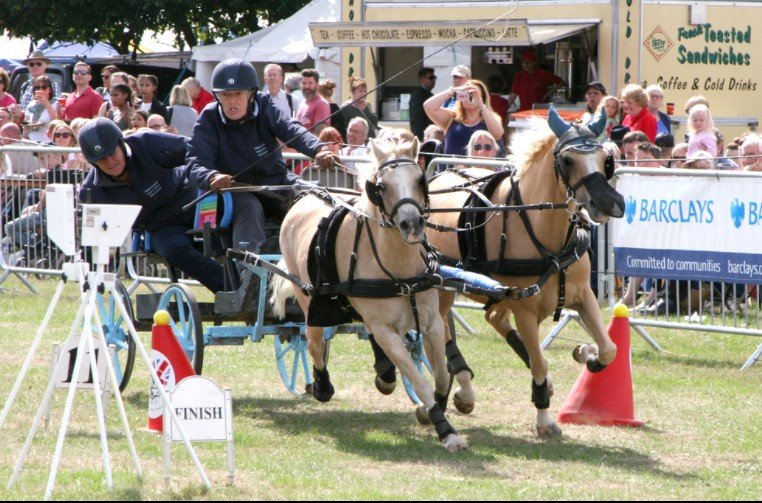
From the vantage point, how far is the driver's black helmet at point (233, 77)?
8555 millimetres

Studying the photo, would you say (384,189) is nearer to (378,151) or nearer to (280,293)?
(378,151)

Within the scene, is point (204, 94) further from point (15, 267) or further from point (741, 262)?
point (741, 262)

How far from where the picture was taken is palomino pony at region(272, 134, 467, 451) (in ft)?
22.5

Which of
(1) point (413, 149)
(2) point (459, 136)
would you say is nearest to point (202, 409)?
(1) point (413, 149)

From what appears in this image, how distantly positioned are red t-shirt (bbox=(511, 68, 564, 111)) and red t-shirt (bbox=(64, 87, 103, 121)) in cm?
562

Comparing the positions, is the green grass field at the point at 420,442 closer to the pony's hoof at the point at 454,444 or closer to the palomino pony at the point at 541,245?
the pony's hoof at the point at 454,444

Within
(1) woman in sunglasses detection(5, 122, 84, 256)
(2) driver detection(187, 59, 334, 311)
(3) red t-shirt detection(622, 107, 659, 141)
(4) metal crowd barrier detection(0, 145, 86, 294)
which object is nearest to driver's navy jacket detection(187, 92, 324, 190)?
(2) driver detection(187, 59, 334, 311)

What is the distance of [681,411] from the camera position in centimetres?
855

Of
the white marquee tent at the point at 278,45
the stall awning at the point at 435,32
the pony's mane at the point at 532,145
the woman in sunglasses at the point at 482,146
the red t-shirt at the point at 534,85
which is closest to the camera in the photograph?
the pony's mane at the point at 532,145

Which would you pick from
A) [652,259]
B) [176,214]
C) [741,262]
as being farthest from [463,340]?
[176,214]

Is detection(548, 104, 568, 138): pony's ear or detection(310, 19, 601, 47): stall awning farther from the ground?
detection(310, 19, 601, 47): stall awning

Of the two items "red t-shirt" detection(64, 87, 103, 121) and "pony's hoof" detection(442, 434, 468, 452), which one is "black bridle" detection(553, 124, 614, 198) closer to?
"pony's hoof" detection(442, 434, 468, 452)

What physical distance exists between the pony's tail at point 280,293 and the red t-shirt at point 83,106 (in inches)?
372

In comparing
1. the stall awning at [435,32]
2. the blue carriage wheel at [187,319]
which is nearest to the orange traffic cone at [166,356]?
the blue carriage wheel at [187,319]
